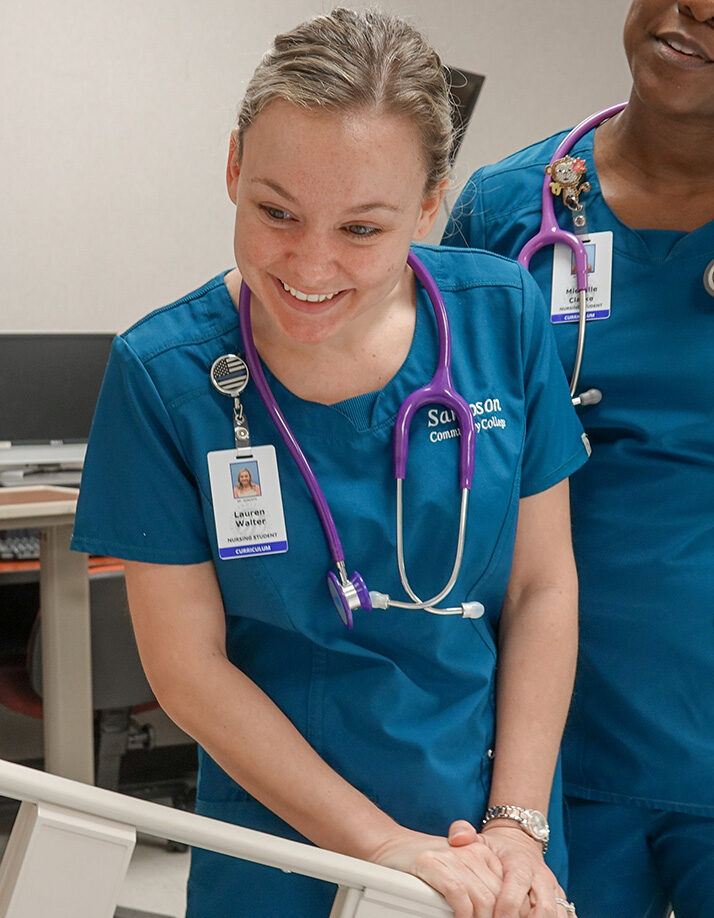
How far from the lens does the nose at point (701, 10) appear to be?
47.9 inches

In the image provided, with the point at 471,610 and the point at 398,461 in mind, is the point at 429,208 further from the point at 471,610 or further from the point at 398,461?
the point at 471,610

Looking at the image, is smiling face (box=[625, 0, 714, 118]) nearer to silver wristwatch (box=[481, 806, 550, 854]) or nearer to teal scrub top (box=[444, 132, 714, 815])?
teal scrub top (box=[444, 132, 714, 815])

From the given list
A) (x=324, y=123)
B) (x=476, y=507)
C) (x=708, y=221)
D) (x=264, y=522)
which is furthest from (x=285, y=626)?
(x=708, y=221)

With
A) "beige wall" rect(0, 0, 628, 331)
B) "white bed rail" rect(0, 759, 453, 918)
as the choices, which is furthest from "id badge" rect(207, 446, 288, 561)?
"beige wall" rect(0, 0, 628, 331)

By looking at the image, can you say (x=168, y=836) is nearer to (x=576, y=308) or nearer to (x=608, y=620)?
(x=608, y=620)

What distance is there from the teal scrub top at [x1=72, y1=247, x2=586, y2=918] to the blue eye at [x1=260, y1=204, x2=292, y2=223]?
6.3 inches

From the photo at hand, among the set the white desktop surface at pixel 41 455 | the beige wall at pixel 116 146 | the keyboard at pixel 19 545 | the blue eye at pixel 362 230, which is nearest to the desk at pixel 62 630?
the keyboard at pixel 19 545

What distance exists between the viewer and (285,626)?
1.08 metres

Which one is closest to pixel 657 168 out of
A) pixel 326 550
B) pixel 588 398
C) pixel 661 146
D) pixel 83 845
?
pixel 661 146

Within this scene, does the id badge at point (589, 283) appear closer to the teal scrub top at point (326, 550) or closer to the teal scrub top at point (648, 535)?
the teal scrub top at point (648, 535)

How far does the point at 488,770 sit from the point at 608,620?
26 cm

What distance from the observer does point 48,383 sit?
3.57 meters

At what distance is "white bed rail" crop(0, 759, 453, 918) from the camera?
710mm

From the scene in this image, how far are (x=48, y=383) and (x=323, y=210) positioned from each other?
2.78m
